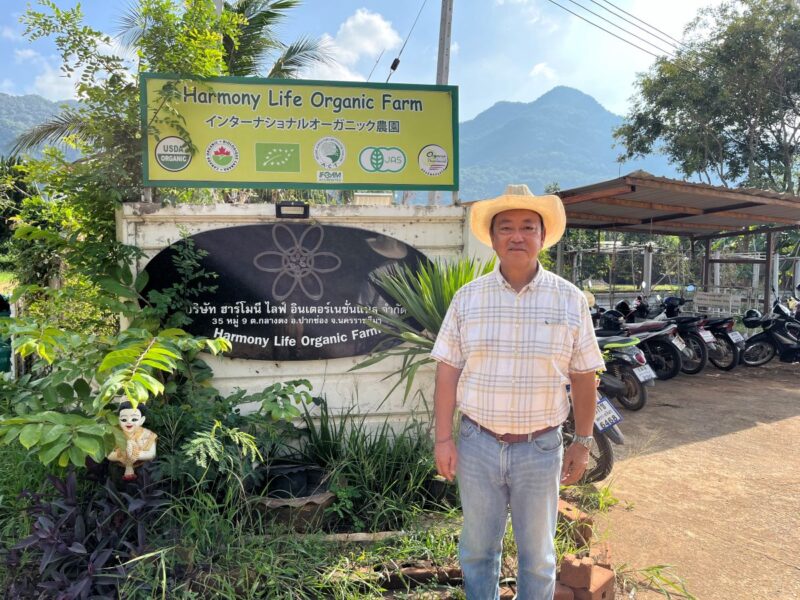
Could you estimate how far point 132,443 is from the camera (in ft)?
7.93

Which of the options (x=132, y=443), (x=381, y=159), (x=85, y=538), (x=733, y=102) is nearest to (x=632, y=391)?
(x=381, y=159)

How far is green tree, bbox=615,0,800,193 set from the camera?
45.8ft

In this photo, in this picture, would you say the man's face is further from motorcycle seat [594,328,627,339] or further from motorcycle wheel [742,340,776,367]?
motorcycle wheel [742,340,776,367]

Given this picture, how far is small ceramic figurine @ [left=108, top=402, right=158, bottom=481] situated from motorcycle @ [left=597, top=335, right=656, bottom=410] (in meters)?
4.32

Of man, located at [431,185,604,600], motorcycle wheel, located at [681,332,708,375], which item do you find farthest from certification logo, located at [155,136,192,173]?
motorcycle wheel, located at [681,332,708,375]

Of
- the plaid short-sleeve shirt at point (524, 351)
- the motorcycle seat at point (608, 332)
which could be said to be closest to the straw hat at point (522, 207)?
the plaid short-sleeve shirt at point (524, 351)

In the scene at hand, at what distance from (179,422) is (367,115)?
7.10 feet

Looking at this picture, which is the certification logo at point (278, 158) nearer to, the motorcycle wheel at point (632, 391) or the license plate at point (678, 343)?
the motorcycle wheel at point (632, 391)

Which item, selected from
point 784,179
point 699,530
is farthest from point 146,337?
point 784,179

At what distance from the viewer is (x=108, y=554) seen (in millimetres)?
2236

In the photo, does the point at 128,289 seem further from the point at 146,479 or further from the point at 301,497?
the point at 301,497

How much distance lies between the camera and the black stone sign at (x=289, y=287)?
3459mm

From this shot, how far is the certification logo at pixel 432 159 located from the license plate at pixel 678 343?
4988 mm

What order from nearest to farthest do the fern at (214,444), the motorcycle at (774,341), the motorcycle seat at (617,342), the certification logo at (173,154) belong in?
the fern at (214,444)
the certification logo at (173,154)
the motorcycle seat at (617,342)
the motorcycle at (774,341)
